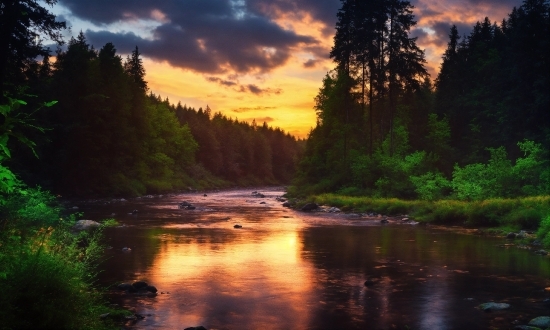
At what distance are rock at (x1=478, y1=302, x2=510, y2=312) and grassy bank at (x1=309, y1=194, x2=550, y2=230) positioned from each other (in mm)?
14739

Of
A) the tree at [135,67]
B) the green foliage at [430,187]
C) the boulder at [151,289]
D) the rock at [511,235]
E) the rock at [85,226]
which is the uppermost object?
the tree at [135,67]

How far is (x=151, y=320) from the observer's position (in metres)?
11.8

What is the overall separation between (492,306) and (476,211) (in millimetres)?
19566

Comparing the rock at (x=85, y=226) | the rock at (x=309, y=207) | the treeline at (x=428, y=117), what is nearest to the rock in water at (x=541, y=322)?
the rock at (x=85, y=226)

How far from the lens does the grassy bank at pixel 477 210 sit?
27922 mm

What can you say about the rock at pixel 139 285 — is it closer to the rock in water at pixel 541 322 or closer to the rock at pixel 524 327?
the rock at pixel 524 327

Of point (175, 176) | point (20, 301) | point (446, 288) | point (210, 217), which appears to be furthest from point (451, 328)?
point (175, 176)

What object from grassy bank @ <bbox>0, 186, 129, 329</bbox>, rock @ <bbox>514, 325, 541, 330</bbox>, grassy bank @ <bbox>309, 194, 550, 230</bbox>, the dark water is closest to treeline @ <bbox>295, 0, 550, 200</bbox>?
grassy bank @ <bbox>309, 194, 550, 230</bbox>

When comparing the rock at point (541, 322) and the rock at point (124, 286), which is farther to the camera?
the rock at point (124, 286)

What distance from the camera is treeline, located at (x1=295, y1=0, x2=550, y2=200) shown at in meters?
42.2

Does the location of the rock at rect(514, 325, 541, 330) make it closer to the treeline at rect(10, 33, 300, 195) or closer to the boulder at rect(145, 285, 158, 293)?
the boulder at rect(145, 285, 158, 293)

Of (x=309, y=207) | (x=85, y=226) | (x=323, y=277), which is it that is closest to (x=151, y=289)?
(x=323, y=277)

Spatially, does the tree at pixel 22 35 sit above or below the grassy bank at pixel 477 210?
above

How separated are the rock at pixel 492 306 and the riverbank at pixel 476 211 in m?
14.7
